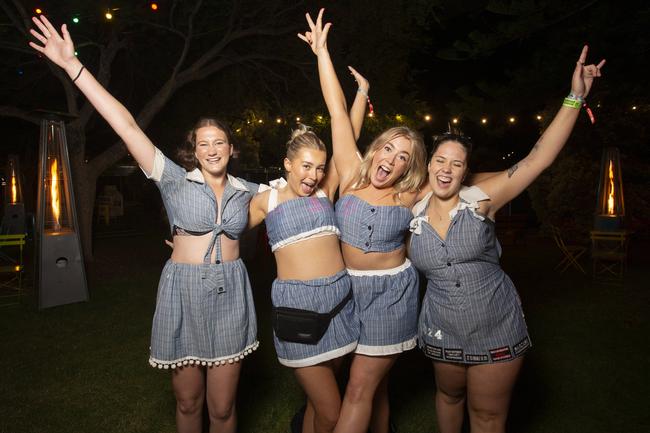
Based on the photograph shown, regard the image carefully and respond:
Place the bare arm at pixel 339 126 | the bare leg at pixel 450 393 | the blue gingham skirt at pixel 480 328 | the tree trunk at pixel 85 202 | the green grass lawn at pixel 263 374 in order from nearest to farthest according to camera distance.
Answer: the blue gingham skirt at pixel 480 328
the bare leg at pixel 450 393
the bare arm at pixel 339 126
the green grass lawn at pixel 263 374
the tree trunk at pixel 85 202

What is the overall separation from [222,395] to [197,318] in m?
0.53

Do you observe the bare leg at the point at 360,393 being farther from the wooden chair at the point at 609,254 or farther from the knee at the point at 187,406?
the wooden chair at the point at 609,254

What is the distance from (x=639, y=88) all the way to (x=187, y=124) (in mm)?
10910

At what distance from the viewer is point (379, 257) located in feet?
Answer: 9.86

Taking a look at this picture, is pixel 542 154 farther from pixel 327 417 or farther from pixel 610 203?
pixel 610 203

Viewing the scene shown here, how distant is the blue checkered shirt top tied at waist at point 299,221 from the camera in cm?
285

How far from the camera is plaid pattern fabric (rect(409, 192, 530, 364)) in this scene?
2.82 meters

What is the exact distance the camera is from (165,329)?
2949 millimetres

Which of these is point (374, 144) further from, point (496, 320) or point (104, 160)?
point (104, 160)

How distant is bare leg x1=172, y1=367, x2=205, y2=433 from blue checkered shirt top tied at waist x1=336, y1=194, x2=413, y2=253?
1.23 meters

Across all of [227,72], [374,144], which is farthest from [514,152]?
[374,144]

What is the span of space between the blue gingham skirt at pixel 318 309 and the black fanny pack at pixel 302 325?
0.04 m

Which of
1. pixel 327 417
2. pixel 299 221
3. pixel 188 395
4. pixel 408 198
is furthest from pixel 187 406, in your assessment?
pixel 408 198

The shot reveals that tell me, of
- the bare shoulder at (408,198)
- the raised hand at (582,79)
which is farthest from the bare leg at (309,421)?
the raised hand at (582,79)
